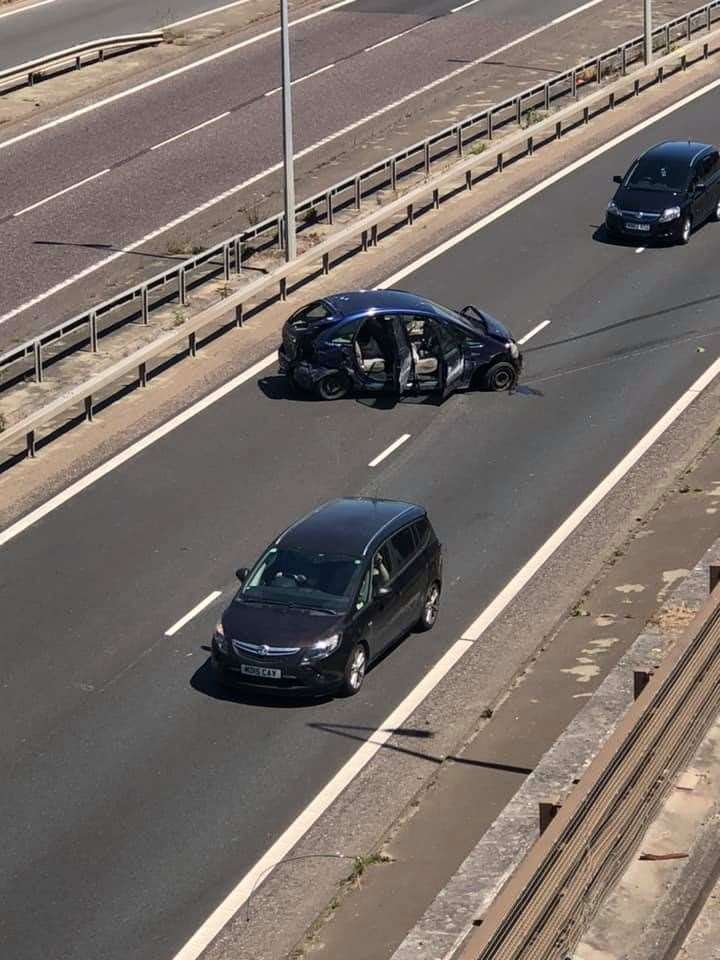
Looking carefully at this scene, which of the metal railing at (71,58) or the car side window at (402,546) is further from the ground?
the car side window at (402,546)

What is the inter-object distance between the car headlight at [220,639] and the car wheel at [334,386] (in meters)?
9.47

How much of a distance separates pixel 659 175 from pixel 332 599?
64.7ft

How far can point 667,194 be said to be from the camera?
122 ft

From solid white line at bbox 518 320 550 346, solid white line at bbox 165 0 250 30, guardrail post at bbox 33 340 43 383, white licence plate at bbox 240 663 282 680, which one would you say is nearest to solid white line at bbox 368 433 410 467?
solid white line at bbox 518 320 550 346

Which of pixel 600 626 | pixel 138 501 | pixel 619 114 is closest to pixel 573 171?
pixel 619 114

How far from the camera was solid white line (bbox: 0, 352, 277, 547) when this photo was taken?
25047 millimetres

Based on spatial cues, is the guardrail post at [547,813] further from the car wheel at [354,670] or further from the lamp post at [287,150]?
the lamp post at [287,150]

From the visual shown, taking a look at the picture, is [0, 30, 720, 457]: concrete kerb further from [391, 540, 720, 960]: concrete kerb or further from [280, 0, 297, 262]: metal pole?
[391, 540, 720, 960]: concrete kerb

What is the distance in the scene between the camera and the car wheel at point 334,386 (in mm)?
29141

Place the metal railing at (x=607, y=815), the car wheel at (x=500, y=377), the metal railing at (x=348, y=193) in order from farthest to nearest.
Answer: the metal railing at (x=348, y=193) → the car wheel at (x=500, y=377) → the metal railing at (x=607, y=815)

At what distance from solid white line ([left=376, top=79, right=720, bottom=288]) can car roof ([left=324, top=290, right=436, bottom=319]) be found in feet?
14.4

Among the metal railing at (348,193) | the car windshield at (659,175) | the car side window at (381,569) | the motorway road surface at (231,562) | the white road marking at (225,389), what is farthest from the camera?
the car windshield at (659,175)

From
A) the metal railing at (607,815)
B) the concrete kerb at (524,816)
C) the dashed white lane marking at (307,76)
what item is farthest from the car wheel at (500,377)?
the dashed white lane marking at (307,76)

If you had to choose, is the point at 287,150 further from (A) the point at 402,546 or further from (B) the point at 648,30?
(B) the point at 648,30
